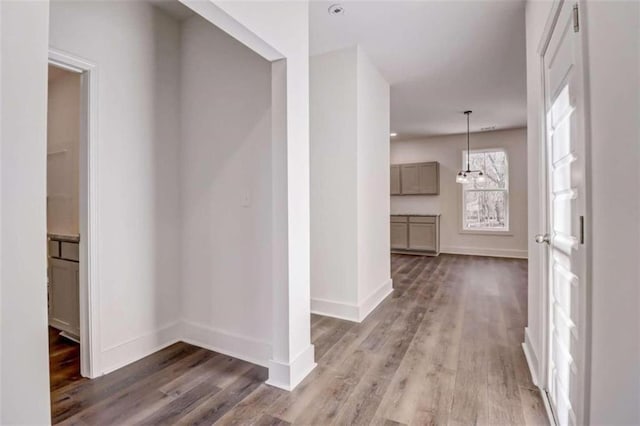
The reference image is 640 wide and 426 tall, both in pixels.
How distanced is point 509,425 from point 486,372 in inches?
21.3

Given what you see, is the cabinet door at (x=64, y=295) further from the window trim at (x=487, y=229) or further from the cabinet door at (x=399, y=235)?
the window trim at (x=487, y=229)

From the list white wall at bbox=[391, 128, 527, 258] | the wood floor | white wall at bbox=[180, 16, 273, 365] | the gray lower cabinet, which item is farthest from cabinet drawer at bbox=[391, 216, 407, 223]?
white wall at bbox=[180, 16, 273, 365]

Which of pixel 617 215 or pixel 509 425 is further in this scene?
pixel 509 425

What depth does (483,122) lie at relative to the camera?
617cm

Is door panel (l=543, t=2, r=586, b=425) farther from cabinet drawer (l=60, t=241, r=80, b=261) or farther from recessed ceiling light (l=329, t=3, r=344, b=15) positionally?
cabinet drawer (l=60, t=241, r=80, b=261)

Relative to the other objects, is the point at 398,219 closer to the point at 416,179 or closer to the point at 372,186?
the point at 416,179

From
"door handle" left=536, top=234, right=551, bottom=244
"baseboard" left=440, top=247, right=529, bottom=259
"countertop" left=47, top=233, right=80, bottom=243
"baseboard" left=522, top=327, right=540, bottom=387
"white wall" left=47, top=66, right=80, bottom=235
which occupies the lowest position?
"baseboard" left=522, top=327, right=540, bottom=387

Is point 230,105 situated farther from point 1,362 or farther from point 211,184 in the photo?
point 1,362

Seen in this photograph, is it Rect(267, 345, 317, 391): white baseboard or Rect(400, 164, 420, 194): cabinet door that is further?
Rect(400, 164, 420, 194): cabinet door

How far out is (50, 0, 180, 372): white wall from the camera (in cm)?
221

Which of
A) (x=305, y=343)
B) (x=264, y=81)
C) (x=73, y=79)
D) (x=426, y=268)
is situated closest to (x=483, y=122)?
(x=426, y=268)

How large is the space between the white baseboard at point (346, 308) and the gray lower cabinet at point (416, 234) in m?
3.58

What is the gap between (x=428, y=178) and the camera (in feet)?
23.9

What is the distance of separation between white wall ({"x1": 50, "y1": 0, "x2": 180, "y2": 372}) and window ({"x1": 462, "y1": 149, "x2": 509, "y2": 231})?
6268 mm
